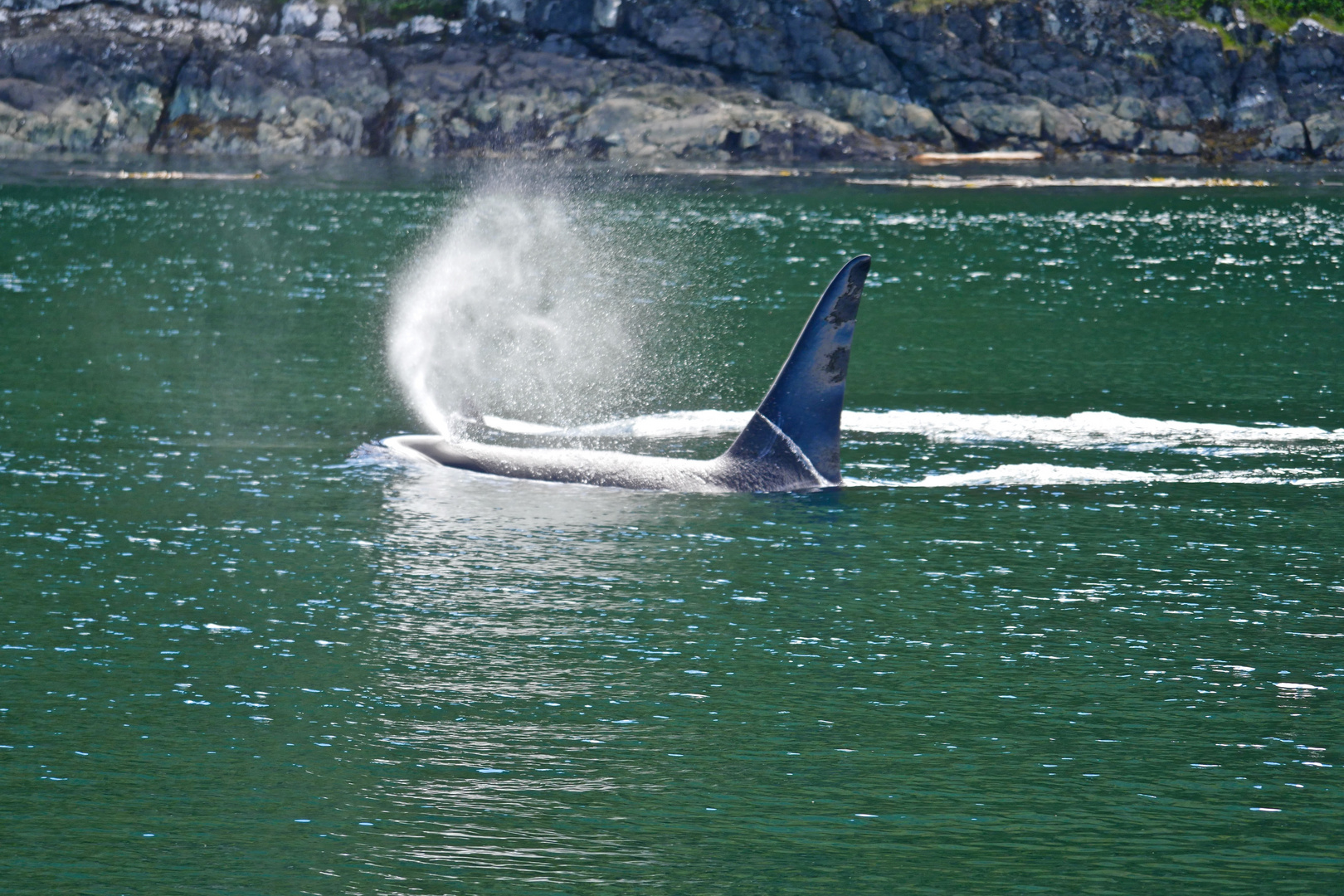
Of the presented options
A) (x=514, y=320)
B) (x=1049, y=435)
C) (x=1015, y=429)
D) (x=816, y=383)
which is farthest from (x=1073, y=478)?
(x=514, y=320)

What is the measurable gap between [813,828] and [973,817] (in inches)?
77.1

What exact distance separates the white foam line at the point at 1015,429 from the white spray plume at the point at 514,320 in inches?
110

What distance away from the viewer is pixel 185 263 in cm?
10531

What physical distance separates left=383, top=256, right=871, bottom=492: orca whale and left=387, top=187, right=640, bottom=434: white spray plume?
314 inches

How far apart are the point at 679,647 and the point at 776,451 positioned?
1181cm

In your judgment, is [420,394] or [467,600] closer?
[467,600]

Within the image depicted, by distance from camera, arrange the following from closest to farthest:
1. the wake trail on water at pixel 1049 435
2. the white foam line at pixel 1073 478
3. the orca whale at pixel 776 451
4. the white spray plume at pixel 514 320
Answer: the orca whale at pixel 776 451, the white foam line at pixel 1073 478, the wake trail on water at pixel 1049 435, the white spray plume at pixel 514 320

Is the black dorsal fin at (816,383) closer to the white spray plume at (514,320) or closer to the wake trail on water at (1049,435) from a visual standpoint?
the wake trail on water at (1049,435)

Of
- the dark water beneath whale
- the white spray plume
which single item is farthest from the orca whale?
the white spray plume

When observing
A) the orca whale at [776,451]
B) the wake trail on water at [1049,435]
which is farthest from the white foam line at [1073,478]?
the orca whale at [776,451]

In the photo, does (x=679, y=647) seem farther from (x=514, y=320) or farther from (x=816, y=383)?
(x=514, y=320)

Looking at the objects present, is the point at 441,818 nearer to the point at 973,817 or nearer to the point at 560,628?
the point at 973,817

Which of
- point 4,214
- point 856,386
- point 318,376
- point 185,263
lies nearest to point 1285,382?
point 856,386

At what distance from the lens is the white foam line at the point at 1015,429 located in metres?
43.3
